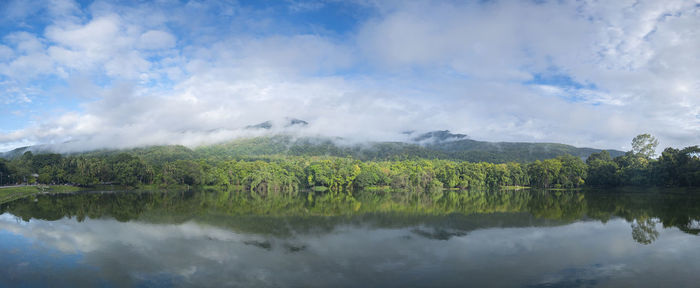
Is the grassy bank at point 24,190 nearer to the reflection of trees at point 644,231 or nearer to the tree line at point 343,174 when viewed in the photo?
the tree line at point 343,174

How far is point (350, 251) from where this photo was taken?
19938 millimetres

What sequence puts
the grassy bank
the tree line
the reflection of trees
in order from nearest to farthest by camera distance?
the reflection of trees
the grassy bank
the tree line

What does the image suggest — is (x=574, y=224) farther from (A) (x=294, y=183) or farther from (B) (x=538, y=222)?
(A) (x=294, y=183)

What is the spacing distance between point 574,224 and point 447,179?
7084 centimetres

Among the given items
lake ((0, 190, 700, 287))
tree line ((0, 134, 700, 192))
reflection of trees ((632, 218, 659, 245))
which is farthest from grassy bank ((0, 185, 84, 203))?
reflection of trees ((632, 218, 659, 245))

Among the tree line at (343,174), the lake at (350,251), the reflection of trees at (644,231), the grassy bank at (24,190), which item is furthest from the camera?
the tree line at (343,174)

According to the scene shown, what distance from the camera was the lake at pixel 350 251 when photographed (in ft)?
49.5

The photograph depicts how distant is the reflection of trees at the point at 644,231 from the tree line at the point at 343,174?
5583cm

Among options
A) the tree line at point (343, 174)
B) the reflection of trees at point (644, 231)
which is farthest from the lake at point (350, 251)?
the tree line at point (343, 174)

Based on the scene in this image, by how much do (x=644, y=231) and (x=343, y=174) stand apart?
7294 centimetres

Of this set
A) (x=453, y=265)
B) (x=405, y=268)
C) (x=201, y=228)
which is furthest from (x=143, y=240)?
(x=453, y=265)

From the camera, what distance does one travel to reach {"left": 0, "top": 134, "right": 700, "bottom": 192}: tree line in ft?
258

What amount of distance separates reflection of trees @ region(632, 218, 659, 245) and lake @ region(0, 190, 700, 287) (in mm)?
93

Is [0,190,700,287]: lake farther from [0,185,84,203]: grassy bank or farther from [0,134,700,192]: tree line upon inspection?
[0,134,700,192]: tree line
